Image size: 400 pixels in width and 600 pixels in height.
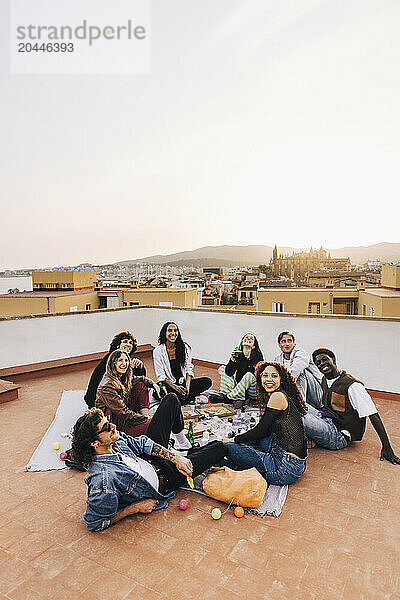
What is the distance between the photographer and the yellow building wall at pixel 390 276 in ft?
44.5

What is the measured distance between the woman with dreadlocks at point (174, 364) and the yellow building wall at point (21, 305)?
1398 centimetres

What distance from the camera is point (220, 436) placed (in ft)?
11.4

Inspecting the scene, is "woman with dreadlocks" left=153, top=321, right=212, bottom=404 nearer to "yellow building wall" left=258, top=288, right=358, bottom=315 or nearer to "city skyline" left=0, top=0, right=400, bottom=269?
"city skyline" left=0, top=0, right=400, bottom=269

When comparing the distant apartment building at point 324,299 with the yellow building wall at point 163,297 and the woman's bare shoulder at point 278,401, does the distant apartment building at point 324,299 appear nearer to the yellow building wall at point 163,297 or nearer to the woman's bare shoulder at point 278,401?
the yellow building wall at point 163,297

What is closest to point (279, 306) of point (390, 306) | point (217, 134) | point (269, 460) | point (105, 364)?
point (390, 306)

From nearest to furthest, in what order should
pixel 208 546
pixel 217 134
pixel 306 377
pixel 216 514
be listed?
pixel 208 546
pixel 216 514
pixel 306 377
pixel 217 134

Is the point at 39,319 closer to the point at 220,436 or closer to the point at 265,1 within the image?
the point at 220,436

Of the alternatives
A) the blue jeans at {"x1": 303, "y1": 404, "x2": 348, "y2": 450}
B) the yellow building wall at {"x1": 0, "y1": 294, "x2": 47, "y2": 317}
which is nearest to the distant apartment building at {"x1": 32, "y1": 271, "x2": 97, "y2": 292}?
the yellow building wall at {"x1": 0, "y1": 294, "x2": 47, "y2": 317}

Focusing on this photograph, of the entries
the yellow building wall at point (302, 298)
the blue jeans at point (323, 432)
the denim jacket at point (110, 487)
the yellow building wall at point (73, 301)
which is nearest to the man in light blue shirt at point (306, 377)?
the blue jeans at point (323, 432)

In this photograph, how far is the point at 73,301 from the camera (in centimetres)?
1819

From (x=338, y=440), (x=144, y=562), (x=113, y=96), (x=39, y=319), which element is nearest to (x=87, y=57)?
(x=113, y=96)

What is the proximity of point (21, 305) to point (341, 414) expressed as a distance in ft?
54.5
